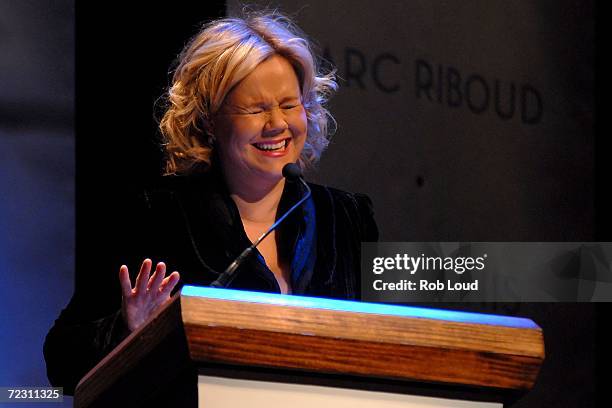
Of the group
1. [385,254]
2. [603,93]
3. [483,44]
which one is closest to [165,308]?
[385,254]

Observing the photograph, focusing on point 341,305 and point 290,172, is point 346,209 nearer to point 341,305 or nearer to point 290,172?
point 290,172

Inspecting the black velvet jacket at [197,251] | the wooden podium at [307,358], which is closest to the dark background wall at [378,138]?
the black velvet jacket at [197,251]

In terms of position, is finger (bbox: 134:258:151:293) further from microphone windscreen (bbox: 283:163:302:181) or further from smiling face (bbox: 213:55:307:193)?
smiling face (bbox: 213:55:307:193)

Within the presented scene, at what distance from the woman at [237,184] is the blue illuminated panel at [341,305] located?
1.27m

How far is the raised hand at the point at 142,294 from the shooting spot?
4.03ft

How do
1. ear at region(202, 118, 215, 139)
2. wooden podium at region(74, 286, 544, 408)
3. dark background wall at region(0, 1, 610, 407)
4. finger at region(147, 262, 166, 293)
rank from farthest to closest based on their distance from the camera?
dark background wall at region(0, 1, 610, 407)
ear at region(202, 118, 215, 139)
finger at region(147, 262, 166, 293)
wooden podium at region(74, 286, 544, 408)

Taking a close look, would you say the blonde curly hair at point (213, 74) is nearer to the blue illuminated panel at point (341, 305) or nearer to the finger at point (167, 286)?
the finger at point (167, 286)

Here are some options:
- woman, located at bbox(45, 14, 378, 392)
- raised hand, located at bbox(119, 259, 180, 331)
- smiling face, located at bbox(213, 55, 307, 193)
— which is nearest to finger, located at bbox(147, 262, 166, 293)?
raised hand, located at bbox(119, 259, 180, 331)

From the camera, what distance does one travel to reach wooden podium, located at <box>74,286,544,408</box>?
0.59 m

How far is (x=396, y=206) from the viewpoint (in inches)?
132

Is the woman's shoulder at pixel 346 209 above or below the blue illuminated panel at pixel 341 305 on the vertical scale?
above

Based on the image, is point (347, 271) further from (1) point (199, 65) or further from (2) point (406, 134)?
(2) point (406, 134)

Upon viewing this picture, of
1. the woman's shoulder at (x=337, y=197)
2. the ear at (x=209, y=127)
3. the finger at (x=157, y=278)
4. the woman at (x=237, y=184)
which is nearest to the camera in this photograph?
the finger at (x=157, y=278)

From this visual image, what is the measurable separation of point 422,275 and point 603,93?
1527mm
